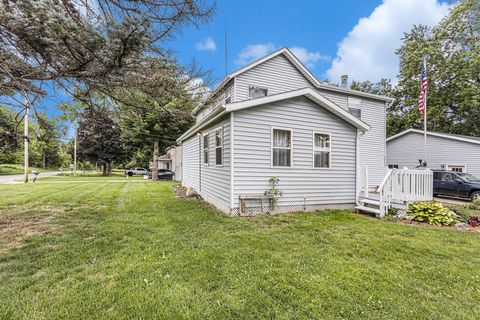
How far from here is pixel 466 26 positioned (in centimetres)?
2062

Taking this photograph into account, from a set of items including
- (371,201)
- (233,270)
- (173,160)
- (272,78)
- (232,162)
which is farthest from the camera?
(173,160)

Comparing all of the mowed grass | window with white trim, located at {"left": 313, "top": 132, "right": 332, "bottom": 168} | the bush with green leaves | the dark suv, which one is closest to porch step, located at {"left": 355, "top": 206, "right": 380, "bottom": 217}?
the bush with green leaves

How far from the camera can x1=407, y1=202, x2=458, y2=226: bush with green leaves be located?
6.54 m

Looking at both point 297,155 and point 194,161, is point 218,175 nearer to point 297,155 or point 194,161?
point 297,155

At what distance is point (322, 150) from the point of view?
7957 mm

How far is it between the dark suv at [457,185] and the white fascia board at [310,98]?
782cm

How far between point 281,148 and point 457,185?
10.9 meters

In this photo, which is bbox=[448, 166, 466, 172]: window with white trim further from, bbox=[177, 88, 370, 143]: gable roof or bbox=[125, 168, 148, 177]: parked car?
bbox=[125, 168, 148, 177]: parked car

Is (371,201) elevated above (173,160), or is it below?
below

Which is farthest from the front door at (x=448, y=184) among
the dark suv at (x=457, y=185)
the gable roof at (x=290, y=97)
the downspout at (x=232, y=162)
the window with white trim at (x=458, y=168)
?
the downspout at (x=232, y=162)

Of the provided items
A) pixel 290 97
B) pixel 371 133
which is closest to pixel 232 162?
pixel 290 97

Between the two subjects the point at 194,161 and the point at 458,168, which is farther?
the point at 458,168

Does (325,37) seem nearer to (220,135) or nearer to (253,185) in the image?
(220,135)

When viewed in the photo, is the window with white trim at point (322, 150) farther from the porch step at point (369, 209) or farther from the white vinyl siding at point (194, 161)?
the white vinyl siding at point (194, 161)
